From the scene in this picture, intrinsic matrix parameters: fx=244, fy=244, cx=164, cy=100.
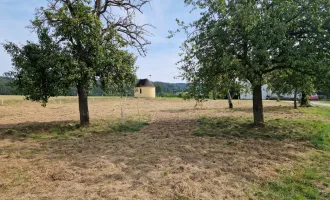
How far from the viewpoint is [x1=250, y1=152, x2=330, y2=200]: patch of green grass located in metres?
4.68

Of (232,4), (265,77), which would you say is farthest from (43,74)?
(265,77)

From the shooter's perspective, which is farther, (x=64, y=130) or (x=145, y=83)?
(x=145, y=83)

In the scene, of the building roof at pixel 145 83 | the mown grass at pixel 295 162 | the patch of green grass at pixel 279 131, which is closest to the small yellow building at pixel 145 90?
the building roof at pixel 145 83

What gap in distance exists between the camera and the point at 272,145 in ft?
28.1

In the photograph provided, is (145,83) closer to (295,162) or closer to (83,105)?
(83,105)

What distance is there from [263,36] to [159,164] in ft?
19.3

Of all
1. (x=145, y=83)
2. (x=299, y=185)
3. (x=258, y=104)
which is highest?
(x=145, y=83)

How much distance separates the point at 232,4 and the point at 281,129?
6.03 meters

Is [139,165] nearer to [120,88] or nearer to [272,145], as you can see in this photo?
[272,145]

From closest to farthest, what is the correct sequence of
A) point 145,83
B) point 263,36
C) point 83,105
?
1. point 263,36
2. point 83,105
3. point 145,83

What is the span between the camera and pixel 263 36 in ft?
28.6

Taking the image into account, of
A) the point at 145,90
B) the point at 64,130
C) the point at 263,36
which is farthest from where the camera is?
the point at 145,90

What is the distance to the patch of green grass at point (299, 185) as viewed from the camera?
468 centimetres

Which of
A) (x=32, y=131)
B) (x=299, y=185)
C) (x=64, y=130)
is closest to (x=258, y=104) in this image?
(x=299, y=185)
